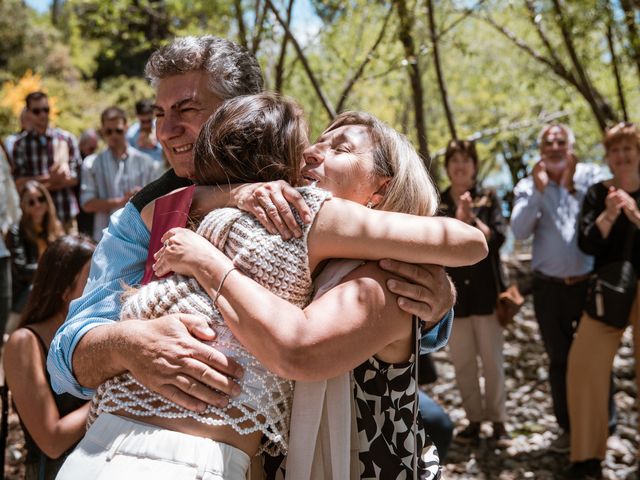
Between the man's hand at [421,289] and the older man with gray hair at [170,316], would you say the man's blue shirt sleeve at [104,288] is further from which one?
the man's hand at [421,289]

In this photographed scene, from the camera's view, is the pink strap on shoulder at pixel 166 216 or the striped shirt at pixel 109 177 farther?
the striped shirt at pixel 109 177

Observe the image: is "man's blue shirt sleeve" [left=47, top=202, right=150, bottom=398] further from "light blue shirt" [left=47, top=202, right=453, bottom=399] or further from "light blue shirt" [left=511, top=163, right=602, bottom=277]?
"light blue shirt" [left=511, top=163, right=602, bottom=277]

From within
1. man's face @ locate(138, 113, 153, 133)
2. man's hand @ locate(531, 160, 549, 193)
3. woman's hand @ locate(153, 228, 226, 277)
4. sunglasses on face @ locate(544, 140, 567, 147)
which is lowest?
man's hand @ locate(531, 160, 549, 193)

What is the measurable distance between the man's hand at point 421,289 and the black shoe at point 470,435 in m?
4.69

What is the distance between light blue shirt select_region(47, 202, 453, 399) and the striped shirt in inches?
214

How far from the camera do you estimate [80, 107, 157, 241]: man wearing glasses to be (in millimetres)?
7816

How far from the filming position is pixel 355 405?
7.24ft

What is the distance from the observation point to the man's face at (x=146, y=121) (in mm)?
8383

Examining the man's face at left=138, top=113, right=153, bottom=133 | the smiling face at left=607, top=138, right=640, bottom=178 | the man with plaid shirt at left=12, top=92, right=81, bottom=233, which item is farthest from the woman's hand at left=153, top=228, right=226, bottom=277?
the man with plaid shirt at left=12, top=92, right=81, bottom=233

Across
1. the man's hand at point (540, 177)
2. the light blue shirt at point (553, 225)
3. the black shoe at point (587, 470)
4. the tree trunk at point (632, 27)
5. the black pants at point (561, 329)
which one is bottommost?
the black shoe at point (587, 470)

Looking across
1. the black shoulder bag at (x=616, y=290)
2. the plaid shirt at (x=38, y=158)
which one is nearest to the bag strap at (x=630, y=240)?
the black shoulder bag at (x=616, y=290)

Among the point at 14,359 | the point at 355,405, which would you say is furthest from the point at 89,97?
the point at 355,405

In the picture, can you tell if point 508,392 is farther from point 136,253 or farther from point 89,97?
point 89,97

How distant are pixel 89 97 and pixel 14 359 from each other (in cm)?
2301
